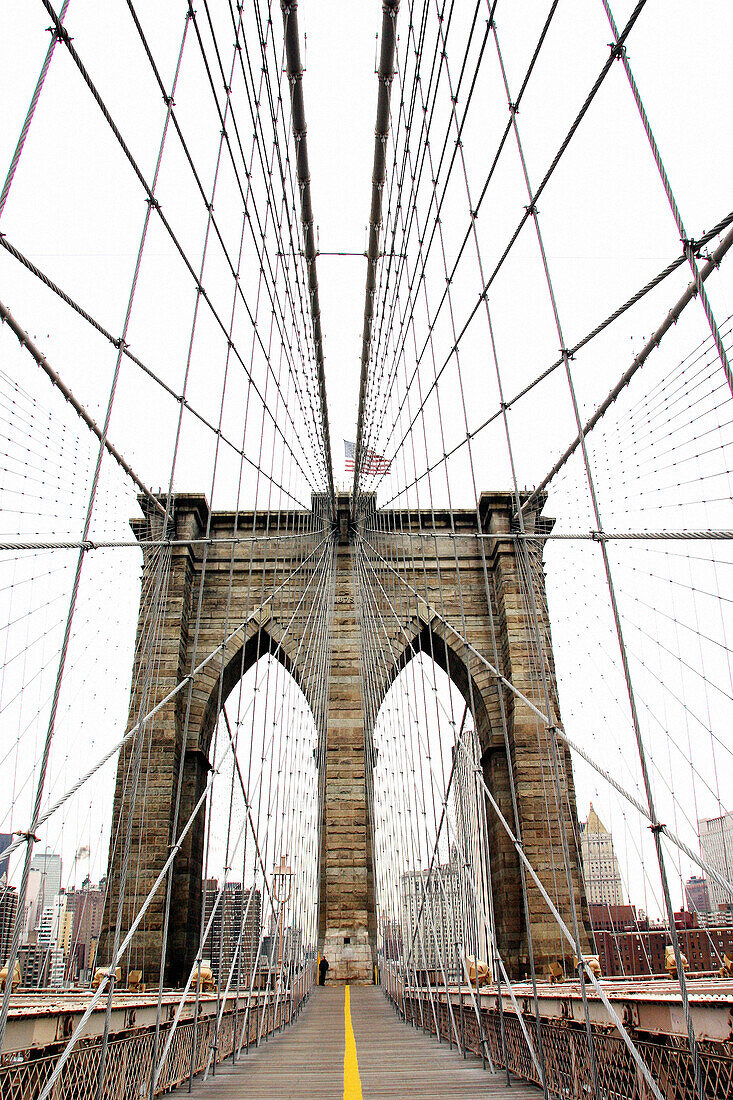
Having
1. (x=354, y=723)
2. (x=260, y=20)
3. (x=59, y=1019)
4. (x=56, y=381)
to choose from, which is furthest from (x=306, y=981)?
(x=260, y=20)

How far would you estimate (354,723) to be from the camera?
16.8 metres

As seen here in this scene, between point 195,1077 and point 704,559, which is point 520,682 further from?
point 195,1077

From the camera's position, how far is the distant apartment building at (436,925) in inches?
270

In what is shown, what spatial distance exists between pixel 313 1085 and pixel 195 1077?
1.04m

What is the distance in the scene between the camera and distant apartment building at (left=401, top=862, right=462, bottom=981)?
22.5 ft

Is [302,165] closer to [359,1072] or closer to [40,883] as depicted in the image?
[359,1072]

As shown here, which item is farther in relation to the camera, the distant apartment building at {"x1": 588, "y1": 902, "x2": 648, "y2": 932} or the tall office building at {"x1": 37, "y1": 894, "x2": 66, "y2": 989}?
the distant apartment building at {"x1": 588, "y1": 902, "x2": 648, "y2": 932}

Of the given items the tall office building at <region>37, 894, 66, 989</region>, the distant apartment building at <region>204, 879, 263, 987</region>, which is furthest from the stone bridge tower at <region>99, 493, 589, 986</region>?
the distant apartment building at <region>204, 879, 263, 987</region>

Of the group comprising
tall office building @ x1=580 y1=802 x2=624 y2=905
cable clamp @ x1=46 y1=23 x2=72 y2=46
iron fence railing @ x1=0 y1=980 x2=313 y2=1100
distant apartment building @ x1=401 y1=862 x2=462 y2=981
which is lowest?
iron fence railing @ x1=0 y1=980 x2=313 y2=1100

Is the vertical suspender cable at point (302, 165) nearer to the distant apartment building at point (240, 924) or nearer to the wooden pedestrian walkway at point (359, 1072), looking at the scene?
the distant apartment building at point (240, 924)

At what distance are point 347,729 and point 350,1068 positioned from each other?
12.1 meters

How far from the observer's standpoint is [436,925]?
27.6ft

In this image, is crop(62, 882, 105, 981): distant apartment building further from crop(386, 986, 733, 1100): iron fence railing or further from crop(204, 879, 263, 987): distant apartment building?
crop(386, 986, 733, 1100): iron fence railing

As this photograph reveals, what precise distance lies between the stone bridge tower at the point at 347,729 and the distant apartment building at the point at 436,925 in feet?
13.3
